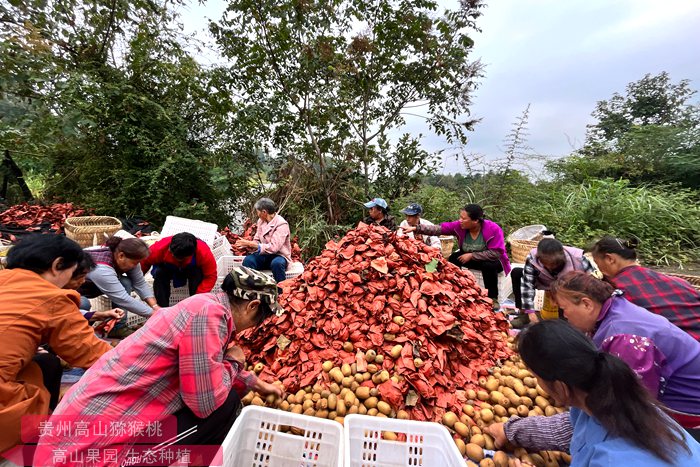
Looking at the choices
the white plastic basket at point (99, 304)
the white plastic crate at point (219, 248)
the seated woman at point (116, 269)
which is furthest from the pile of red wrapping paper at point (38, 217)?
the seated woman at point (116, 269)

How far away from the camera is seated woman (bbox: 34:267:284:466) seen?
1232 millimetres

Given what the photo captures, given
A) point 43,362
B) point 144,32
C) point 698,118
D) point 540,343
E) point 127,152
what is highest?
point 144,32

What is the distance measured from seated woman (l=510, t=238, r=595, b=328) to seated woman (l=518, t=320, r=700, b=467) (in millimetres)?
1776

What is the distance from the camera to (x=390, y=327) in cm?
225

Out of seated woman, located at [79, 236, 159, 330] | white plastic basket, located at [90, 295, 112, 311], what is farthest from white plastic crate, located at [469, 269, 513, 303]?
white plastic basket, located at [90, 295, 112, 311]

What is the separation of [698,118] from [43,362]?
38.8 feet

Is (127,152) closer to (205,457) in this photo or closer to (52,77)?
(52,77)

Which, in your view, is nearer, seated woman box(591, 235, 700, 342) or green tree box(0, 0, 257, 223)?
seated woman box(591, 235, 700, 342)

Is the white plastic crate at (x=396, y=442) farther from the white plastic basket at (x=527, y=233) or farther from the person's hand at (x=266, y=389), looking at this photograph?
the white plastic basket at (x=527, y=233)

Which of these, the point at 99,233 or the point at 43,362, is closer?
the point at 43,362

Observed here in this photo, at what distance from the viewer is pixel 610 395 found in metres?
0.97

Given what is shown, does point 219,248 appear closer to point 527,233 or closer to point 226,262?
point 226,262

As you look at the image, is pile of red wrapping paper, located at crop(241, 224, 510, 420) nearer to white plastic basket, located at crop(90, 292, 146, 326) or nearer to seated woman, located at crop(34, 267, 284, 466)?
seated woman, located at crop(34, 267, 284, 466)

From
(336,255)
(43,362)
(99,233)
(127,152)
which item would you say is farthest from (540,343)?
(127,152)
